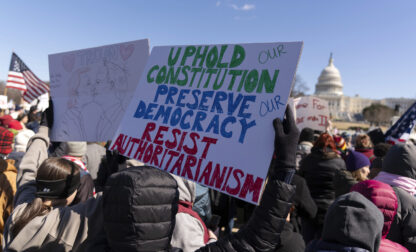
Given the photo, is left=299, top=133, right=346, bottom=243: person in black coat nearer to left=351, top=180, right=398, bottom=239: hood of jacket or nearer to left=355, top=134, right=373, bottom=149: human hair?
left=355, top=134, right=373, bottom=149: human hair

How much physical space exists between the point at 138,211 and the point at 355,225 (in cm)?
96

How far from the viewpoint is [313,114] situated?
25.2 ft

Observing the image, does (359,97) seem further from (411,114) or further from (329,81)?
(411,114)

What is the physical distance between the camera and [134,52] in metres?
2.80

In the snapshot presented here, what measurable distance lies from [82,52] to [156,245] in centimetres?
266

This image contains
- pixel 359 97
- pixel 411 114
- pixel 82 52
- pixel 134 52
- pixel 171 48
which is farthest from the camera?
pixel 359 97

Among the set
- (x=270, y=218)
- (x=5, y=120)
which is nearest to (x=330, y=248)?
(x=270, y=218)

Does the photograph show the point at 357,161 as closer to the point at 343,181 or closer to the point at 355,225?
the point at 343,181

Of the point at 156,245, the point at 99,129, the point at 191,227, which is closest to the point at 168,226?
the point at 156,245

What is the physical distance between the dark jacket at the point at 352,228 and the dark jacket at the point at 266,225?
295 mm

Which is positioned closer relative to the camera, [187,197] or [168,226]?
[168,226]

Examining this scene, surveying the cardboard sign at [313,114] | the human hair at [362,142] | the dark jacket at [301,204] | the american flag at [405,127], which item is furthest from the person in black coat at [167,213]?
the cardboard sign at [313,114]

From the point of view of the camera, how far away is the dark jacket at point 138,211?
1214 mm

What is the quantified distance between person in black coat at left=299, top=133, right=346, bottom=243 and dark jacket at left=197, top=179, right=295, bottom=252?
8.12 ft
